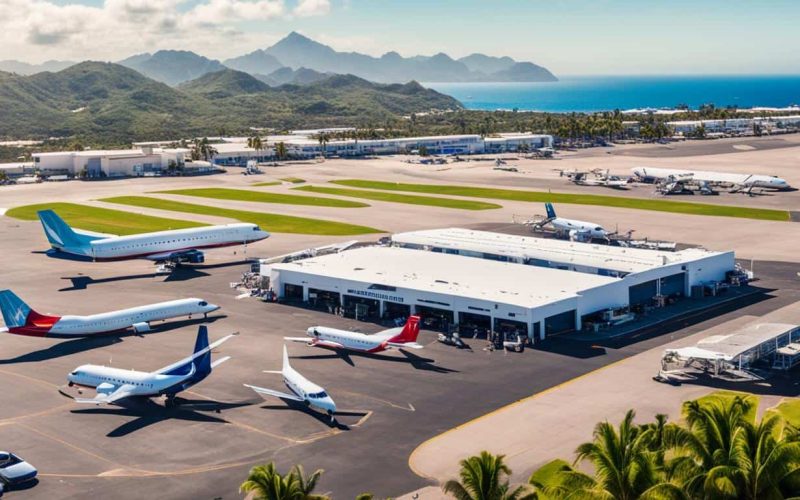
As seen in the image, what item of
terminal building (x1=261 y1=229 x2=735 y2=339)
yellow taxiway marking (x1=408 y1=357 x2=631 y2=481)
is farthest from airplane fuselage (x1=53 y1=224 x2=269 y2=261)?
yellow taxiway marking (x1=408 y1=357 x2=631 y2=481)

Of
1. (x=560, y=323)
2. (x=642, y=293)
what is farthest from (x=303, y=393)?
(x=642, y=293)

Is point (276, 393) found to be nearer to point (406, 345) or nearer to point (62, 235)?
point (406, 345)

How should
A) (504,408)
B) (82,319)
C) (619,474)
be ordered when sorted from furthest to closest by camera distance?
(82,319)
(504,408)
(619,474)

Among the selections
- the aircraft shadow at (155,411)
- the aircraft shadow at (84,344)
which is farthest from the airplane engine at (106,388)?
the aircraft shadow at (84,344)

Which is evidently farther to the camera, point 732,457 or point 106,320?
point 106,320

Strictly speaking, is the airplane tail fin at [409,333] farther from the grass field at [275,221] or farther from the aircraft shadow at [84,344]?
the grass field at [275,221]

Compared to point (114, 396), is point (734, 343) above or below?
below

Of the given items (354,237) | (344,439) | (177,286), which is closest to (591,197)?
(354,237)
